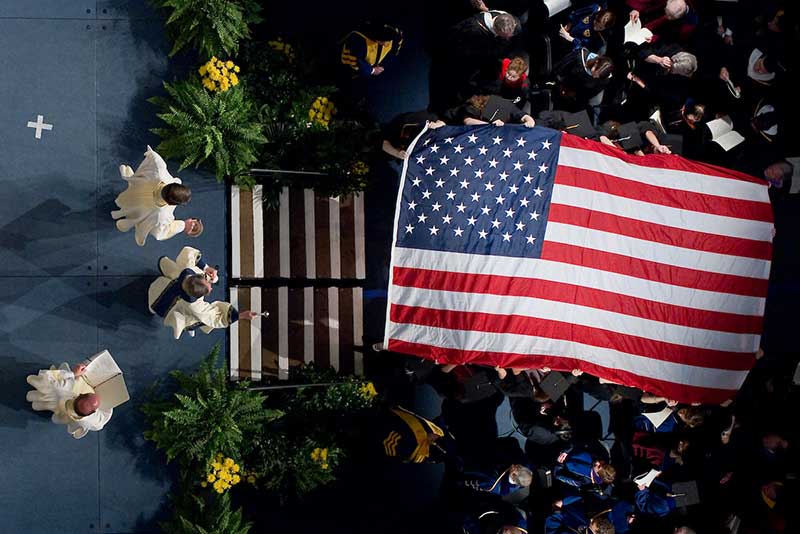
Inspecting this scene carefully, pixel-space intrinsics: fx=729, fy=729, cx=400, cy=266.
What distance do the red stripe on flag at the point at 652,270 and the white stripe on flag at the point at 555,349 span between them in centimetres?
100

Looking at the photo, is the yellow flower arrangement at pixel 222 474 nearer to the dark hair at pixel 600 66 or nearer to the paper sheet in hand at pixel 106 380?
the paper sheet in hand at pixel 106 380

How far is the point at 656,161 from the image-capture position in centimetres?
960

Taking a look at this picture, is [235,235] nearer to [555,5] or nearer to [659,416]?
[555,5]

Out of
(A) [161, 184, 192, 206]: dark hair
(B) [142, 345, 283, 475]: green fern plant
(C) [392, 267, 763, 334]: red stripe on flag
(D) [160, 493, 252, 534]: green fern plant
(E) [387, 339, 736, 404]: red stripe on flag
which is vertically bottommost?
(D) [160, 493, 252, 534]: green fern plant

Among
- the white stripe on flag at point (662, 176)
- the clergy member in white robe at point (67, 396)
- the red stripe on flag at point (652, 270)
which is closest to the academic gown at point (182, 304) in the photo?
the clergy member in white robe at point (67, 396)

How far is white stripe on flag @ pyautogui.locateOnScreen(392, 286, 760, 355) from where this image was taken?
8.77 m

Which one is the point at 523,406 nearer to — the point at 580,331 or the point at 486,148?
the point at 580,331

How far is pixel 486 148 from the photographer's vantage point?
359 inches

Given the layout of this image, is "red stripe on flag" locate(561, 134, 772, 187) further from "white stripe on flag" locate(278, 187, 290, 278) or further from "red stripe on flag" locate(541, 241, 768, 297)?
"white stripe on flag" locate(278, 187, 290, 278)

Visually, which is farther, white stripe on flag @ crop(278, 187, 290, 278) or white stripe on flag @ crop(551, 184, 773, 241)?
white stripe on flag @ crop(278, 187, 290, 278)

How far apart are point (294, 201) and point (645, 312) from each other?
5.08 metres

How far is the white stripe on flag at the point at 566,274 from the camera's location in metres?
8.83

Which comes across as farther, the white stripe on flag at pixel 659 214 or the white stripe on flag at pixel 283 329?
the white stripe on flag at pixel 283 329

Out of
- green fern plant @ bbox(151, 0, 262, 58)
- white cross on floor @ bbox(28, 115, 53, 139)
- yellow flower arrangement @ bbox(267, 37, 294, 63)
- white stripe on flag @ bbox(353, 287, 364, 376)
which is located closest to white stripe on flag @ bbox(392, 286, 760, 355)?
white stripe on flag @ bbox(353, 287, 364, 376)
